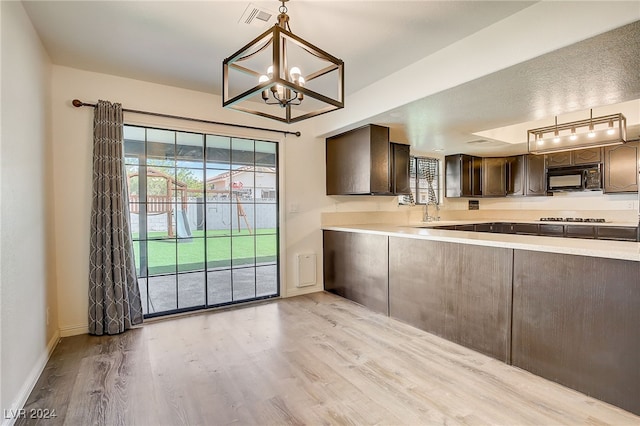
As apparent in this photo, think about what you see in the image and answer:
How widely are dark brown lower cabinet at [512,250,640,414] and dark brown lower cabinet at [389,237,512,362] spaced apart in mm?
110

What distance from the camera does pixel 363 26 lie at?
2.27 m

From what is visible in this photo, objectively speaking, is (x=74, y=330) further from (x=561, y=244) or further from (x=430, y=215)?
(x=430, y=215)

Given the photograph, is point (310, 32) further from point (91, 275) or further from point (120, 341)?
point (120, 341)

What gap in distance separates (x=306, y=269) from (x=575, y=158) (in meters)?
4.69

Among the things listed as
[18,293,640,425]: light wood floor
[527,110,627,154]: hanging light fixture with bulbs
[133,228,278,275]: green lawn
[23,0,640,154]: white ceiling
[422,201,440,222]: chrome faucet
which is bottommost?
[18,293,640,425]: light wood floor

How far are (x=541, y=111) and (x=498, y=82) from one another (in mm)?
1230

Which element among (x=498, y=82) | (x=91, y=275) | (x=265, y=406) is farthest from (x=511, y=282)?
(x=91, y=275)

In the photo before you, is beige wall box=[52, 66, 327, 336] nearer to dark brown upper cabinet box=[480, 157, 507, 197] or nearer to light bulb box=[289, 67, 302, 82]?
light bulb box=[289, 67, 302, 82]

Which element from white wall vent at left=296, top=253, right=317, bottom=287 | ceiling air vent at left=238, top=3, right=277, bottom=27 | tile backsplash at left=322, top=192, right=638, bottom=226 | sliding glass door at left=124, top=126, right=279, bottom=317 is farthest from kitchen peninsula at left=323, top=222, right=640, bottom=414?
ceiling air vent at left=238, top=3, right=277, bottom=27

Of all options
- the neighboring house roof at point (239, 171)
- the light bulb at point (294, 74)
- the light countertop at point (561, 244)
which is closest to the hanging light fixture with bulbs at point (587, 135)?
the light countertop at point (561, 244)

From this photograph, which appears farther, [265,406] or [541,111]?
[541,111]

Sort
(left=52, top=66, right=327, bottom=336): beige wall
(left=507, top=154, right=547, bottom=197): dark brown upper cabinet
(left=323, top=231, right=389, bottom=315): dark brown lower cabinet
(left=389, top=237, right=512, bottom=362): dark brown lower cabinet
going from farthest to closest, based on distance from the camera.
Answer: (left=507, top=154, right=547, bottom=197): dark brown upper cabinet → (left=323, top=231, right=389, bottom=315): dark brown lower cabinet → (left=52, top=66, right=327, bottom=336): beige wall → (left=389, top=237, right=512, bottom=362): dark brown lower cabinet

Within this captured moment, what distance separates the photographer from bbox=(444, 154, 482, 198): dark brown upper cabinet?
5668 mm

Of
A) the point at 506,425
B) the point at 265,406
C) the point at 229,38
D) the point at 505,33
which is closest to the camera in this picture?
the point at 506,425
